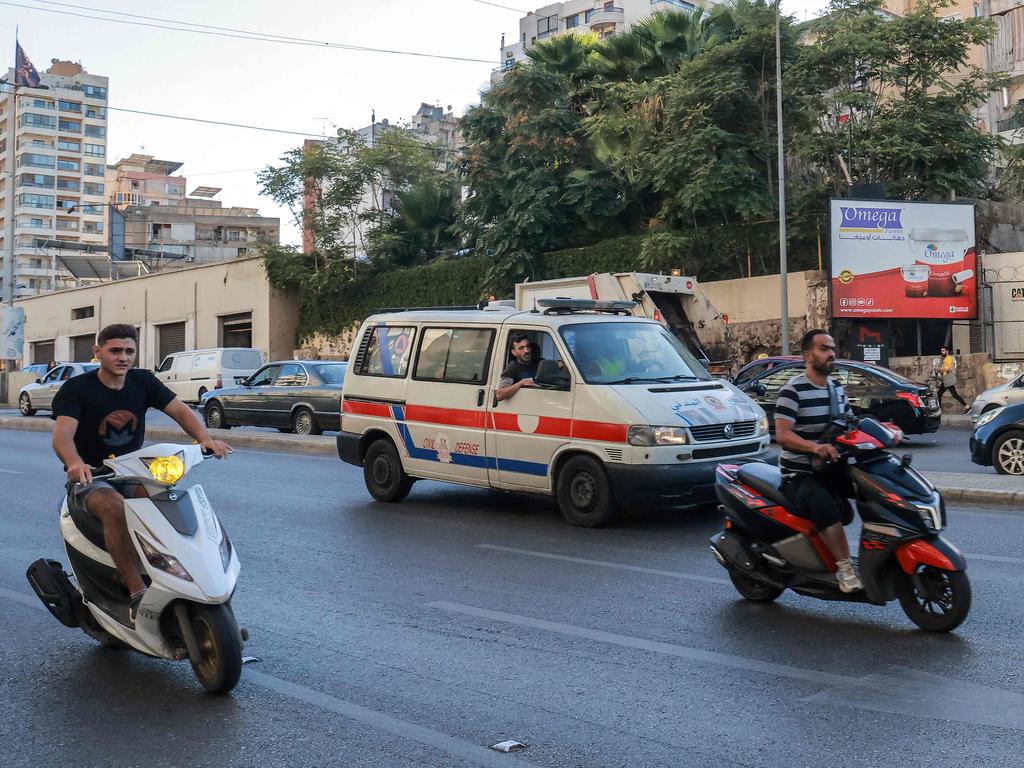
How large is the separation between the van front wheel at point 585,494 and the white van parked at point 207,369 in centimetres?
2223

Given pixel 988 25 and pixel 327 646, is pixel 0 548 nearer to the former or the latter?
pixel 327 646

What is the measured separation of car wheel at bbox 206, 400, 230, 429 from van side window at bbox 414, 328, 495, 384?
12444mm

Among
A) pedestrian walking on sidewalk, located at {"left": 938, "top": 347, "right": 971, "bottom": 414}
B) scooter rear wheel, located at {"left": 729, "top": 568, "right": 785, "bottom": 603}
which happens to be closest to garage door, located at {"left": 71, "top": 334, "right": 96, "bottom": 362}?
pedestrian walking on sidewalk, located at {"left": 938, "top": 347, "right": 971, "bottom": 414}

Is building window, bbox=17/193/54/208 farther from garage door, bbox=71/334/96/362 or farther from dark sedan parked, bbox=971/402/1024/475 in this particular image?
dark sedan parked, bbox=971/402/1024/475

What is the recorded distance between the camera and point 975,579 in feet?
23.1

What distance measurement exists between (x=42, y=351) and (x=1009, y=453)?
53991 mm

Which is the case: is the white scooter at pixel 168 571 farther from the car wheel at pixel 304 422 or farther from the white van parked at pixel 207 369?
the white van parked at pixel 207 369

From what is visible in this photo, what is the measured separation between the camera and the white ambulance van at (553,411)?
915cm

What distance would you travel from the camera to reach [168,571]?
4738mm

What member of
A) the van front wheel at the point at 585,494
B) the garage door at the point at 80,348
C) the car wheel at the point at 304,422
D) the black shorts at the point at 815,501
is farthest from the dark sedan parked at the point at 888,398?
the garage door at the point at 80,348

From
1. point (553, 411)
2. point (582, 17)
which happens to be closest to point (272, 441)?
point (553, 411)

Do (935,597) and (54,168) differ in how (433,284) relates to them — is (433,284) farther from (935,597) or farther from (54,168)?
(54,168)

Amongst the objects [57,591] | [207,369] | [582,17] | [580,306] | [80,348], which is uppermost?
[582,17]

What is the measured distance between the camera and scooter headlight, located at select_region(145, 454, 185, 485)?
16.2ft
